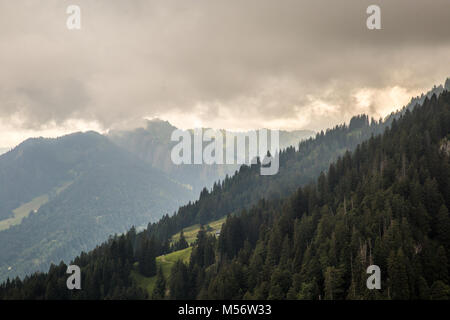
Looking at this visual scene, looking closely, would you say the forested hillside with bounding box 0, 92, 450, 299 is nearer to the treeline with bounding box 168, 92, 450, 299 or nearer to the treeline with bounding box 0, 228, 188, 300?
the treeline with bounding box 168, 92, 450, 299

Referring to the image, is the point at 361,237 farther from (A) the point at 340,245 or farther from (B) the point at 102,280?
(B) the point at 102,280

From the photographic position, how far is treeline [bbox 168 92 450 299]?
81.1 metres

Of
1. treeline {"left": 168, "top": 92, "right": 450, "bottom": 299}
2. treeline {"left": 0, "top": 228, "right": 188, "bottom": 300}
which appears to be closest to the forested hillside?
treeline {"left": 168, "top": 92, "right": 450, "bottom": 299}

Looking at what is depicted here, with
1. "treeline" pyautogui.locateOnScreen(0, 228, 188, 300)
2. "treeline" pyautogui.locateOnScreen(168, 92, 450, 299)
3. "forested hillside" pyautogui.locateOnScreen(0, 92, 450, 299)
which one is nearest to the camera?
"treeline" pyautogui.locateOnScreen(168, 92, 450, 299)

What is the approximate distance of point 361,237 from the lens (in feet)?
298

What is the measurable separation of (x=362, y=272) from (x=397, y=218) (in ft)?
65.3

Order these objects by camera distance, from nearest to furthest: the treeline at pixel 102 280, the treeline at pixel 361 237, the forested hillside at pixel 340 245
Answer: the treeline at pixel 361 237 < the forested hillside at pixel 340 245 < the treeline at pixel 102 280

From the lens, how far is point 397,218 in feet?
305

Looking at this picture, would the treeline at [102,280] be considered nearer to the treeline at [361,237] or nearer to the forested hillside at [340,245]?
the forested hillside at [340,245]

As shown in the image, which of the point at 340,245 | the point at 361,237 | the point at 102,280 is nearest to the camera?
the point at 361,237

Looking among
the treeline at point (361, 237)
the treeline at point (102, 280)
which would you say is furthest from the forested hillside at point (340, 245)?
the treeline at point (102, 280)

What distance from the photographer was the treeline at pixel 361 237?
8112cm

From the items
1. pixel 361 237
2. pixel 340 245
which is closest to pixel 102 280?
pixel 340 245

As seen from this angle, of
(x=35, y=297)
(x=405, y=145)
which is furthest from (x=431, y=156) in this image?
(x=35, y=297)
